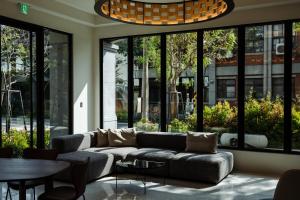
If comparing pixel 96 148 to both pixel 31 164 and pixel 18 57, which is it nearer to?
pixel 18 57

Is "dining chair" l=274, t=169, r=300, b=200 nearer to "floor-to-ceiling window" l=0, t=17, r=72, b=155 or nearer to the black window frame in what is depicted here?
the black window frame

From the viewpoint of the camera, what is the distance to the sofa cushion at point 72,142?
572cm

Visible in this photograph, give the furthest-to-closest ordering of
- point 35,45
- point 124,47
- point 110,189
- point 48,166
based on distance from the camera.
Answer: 1. point 124,47
2. point 35,45
3. point 110,189
4. point 48,166

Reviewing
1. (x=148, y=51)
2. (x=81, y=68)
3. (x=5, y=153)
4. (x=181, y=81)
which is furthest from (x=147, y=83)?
(x=5, y=153)

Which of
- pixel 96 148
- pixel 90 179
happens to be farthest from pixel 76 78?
pixel 90 179

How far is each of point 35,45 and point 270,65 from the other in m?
4.67

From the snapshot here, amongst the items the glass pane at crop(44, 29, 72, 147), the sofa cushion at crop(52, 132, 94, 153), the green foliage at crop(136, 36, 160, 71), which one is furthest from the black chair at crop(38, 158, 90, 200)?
the green foliage at crop(136, 36, 160, 71)

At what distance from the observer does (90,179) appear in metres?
5.21

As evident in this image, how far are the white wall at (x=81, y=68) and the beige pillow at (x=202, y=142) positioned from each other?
270 cm

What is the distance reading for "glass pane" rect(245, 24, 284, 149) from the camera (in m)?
5.88

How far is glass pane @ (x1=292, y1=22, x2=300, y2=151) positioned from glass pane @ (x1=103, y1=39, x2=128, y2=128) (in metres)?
3.70

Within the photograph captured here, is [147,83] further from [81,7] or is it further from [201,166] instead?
[201,166]

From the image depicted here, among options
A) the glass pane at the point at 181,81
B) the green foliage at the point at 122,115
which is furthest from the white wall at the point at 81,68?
the glass pane at the point at 181,81

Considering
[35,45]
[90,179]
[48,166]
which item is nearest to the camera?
[48,166]
